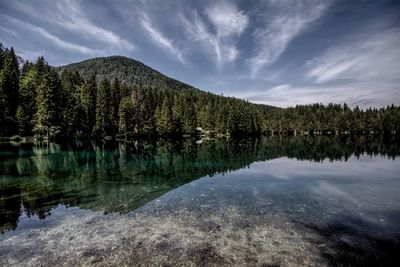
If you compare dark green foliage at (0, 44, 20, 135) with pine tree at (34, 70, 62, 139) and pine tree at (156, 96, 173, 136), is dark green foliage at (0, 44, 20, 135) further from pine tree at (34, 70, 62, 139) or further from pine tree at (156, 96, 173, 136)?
pine tree at (156, 96, 173, 136)

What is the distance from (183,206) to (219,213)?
8.19ft

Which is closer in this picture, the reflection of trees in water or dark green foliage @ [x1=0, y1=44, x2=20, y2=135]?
the reflection of trees in water

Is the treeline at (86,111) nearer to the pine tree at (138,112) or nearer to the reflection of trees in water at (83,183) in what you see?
the pine tree at (138,112)

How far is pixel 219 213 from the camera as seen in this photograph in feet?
47.2

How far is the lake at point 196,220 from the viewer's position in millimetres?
9508

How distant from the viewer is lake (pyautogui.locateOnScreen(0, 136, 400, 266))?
9508 mm

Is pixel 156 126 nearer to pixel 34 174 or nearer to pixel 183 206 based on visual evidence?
pixel 34 174

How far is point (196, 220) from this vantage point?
520 inches

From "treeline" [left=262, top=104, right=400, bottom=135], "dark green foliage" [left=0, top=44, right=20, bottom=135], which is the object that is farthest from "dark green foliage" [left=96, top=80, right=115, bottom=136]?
"treeline" [left=262, top=104, right=400, bottom=135]

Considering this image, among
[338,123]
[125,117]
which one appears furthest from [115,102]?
[338,123]

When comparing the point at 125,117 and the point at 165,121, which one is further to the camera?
the point at 165,121

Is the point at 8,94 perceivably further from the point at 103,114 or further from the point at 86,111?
the point at 103,114

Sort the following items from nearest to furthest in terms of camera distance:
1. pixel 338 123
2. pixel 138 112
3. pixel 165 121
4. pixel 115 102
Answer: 1. pixel 115 102
2. pixel 165 121
3. pixel 138 112
4. pixel 338 123

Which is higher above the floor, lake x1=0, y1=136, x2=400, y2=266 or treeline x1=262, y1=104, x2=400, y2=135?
treeline x1=262, y1=104, x2=400, y2=135
